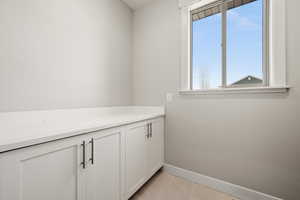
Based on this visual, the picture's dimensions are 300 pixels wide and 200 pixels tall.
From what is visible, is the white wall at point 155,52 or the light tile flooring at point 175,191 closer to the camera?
the light tile flooring at point 175,191

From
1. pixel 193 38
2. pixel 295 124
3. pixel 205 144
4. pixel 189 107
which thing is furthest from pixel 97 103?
pixel 295 124

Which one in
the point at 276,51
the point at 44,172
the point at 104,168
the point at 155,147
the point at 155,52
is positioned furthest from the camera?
the point at 155,52

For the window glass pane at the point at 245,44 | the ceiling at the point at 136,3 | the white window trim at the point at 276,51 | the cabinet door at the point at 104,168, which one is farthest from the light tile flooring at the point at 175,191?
the ceiling at the point at 136,3

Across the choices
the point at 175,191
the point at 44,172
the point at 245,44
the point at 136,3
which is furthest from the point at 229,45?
the point at 44,172

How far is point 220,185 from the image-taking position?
5.37 ft

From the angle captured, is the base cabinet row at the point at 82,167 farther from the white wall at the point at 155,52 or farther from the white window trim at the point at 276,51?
the white window trim at the point at 276,51

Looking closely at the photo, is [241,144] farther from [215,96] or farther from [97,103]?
[97,103]

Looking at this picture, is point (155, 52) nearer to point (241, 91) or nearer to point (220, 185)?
point (241, 91)

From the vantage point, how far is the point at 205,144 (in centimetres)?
176

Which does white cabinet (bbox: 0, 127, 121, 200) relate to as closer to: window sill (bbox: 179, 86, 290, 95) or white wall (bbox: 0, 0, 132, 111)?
white wall (bbox: 0, 0, 132, 111)

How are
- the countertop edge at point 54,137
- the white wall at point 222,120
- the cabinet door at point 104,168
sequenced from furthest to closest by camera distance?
1. the white wall at point 222,120
2. the cabinet door at point 104,168
3. the countertop edge at point 54,137

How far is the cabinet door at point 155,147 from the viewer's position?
1749mm

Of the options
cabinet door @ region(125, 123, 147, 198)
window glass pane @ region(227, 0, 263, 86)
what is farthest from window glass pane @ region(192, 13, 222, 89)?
cabinet door @ region(125, 123, 147, 198)

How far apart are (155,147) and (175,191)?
1.79ft
